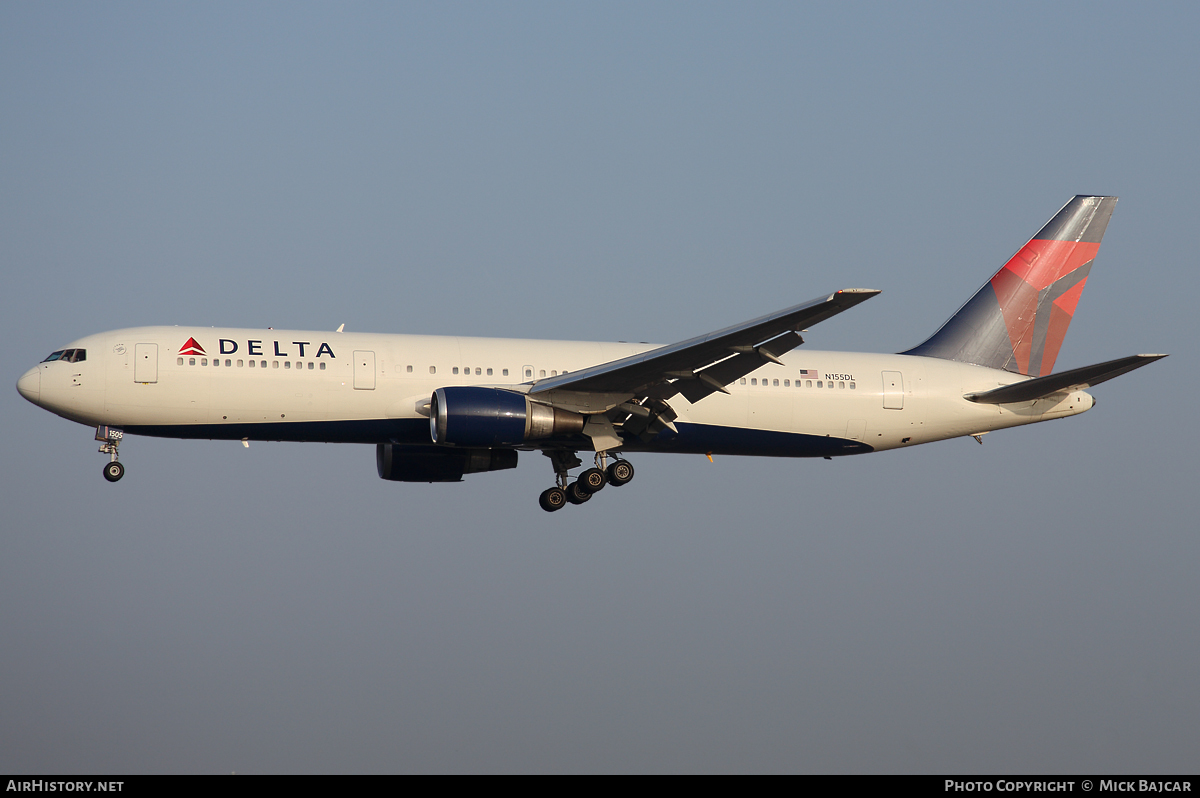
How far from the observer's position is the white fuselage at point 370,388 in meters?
32.0

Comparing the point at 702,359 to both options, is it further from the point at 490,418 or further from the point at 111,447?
the point at 111,447

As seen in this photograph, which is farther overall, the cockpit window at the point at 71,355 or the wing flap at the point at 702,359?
the cockpit window at the point at 71,355

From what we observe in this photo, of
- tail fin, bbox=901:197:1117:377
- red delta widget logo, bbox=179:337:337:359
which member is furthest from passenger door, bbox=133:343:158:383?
tail fin, bbox=901:197:1117:377

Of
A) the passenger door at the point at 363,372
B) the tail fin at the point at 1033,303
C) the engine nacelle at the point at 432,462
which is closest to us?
the passenger door at the point at 363,372

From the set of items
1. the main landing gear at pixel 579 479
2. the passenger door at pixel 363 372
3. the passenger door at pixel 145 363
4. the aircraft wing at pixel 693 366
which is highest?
the passenger door at pixel 145 363

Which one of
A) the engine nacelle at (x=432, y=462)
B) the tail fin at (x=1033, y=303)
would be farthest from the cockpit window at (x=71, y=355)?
the tail fin at (x=1033, y=303)

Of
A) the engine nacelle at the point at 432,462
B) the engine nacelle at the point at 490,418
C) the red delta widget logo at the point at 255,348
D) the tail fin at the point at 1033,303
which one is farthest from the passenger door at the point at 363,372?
the tail fin at the point at 1033,303

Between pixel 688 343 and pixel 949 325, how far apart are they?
43.2ft

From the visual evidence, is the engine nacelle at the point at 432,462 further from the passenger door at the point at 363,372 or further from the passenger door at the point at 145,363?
the passenger door at the point at 145,363

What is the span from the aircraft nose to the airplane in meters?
0.04

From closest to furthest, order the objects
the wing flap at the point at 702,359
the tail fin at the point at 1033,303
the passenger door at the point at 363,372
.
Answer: the wing flap at the point at 702,359
the passenger door at the point at 363,372
the tail fin at the point at 1033,303

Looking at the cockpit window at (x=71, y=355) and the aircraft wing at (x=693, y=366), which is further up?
the cockpit window at (x=71, y=355)

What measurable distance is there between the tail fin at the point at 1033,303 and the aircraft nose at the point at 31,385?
82.8 feet
